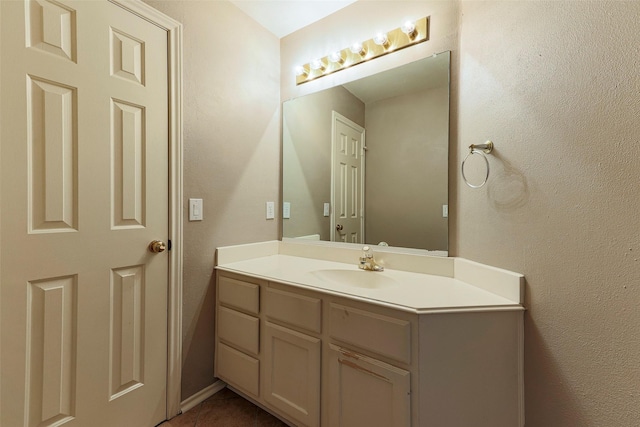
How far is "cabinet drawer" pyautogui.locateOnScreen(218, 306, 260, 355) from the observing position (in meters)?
1.32

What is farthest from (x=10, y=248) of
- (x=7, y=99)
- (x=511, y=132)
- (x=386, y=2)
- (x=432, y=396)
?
(x=386, y=2)

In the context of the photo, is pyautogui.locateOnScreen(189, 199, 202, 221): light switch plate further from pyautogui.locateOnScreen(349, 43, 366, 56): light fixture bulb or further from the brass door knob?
pyautogui.locateOnScreen(349, 43, 366, 56): light fixture bulb

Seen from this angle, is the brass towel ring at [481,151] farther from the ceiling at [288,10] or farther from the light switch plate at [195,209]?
the light switch plate at [195,209]

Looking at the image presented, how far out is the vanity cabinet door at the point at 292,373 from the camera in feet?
3.67

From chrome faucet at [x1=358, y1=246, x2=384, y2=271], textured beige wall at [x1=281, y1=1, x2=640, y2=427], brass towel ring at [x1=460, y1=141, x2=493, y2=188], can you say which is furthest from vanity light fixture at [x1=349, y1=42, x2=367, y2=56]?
chrome faucet at [x1=358, y1=246, x2=384, y2=271]

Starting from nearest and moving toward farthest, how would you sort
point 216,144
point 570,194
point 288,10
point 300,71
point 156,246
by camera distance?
1. point 570,194
2. point 156,246
3. point 216,144
4. point 288,10
5. point 300,71

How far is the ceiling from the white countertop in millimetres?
1591

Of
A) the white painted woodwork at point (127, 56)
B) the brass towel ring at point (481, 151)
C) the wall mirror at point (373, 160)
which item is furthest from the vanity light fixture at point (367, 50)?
the white painted woodwork at point (127, 56)

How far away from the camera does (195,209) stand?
1419 millimetres

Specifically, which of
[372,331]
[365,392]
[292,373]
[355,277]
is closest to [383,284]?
[355,277]

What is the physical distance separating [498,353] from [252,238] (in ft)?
4.60

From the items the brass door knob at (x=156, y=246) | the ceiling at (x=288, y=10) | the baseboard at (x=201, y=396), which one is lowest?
the baseboard at (x=201, y=396)

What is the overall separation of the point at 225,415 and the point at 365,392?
86 centimetres

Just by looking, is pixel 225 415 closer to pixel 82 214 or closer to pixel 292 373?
pixel 292 373
